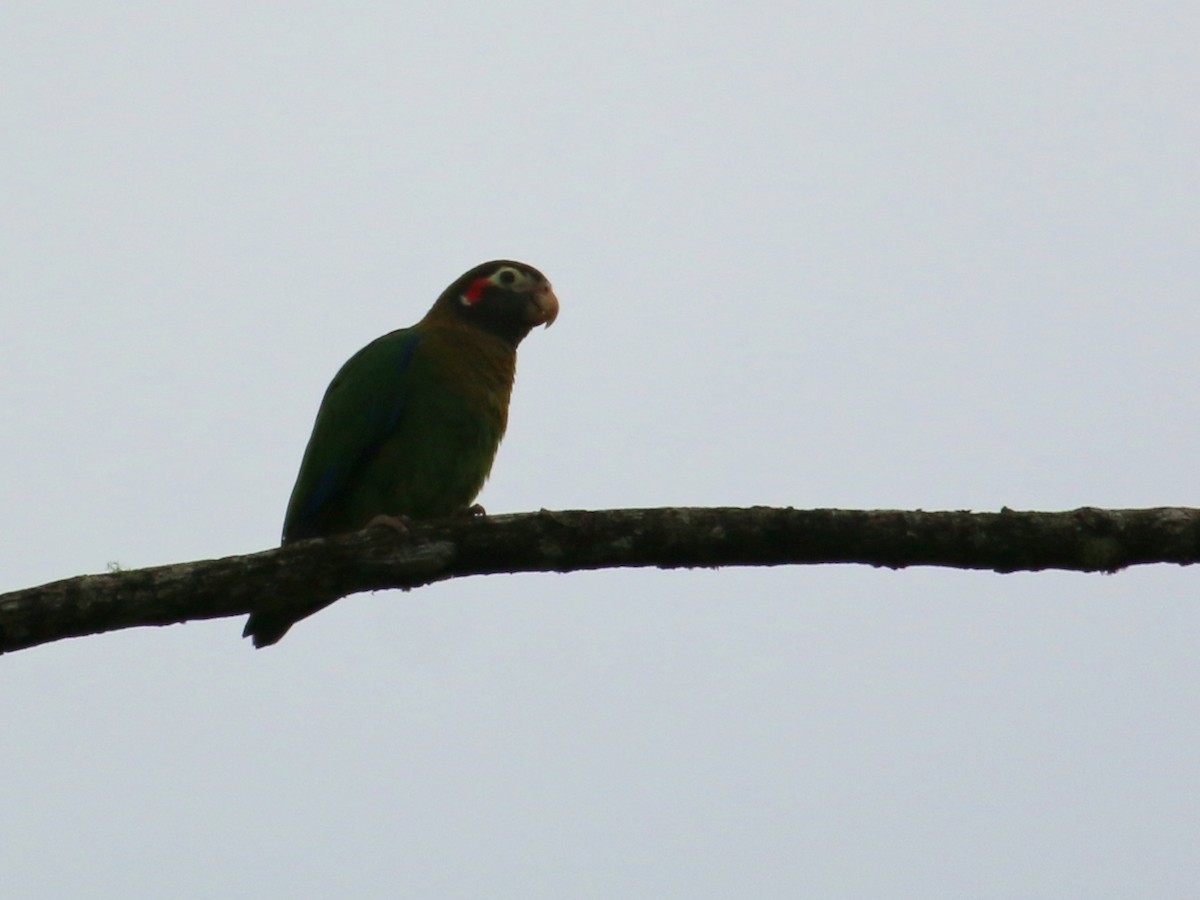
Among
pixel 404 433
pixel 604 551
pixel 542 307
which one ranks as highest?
pixel 542 307

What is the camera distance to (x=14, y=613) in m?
3.41

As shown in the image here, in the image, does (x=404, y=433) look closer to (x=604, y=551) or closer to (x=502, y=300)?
(x=502, y=300)

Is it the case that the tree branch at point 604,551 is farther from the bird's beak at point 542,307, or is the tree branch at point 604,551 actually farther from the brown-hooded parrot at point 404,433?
the bird's beak at point 542,307

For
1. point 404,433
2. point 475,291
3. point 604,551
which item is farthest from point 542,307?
point 604,551

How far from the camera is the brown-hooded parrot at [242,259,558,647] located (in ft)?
20.0

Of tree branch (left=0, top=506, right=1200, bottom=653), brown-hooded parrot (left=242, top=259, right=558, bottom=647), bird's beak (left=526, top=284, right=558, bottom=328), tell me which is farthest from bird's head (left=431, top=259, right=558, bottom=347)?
tree branch (left=0, top=506, right=1200, bottom=653)

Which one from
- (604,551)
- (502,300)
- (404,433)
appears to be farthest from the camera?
(502,300)

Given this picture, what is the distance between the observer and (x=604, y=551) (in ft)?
12.4

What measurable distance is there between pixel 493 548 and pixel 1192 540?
201 cm

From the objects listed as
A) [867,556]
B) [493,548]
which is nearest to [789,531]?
[867,556]

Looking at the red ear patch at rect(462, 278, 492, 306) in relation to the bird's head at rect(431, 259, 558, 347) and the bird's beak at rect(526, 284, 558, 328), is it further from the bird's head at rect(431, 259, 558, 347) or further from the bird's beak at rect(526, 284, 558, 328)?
the bird's beak at rect(526, 284, 558, 328)

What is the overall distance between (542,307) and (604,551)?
3483 mm

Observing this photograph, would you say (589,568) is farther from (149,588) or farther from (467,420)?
(467,420)

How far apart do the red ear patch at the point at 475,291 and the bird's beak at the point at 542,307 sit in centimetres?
26
